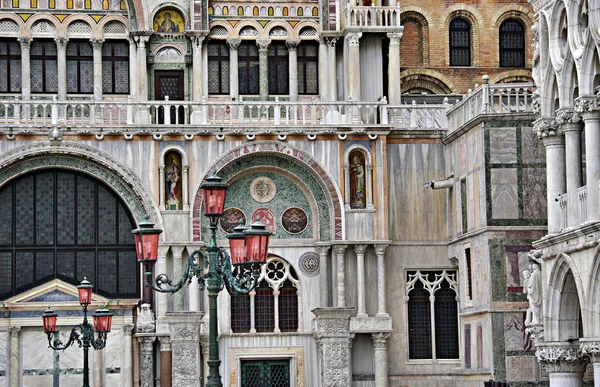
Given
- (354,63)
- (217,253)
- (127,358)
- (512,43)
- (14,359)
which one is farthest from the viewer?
(512,43)

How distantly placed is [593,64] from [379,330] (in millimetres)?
13429

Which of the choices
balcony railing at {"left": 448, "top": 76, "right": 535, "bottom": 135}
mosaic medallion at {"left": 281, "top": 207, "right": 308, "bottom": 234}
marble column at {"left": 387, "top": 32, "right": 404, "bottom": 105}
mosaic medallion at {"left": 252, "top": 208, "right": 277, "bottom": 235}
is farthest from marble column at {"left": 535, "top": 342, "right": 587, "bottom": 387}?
marble column at {"left": 387, "top": 32, "right": 404, "bottom": 105}

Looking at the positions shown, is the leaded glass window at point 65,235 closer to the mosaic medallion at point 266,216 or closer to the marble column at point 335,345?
the mosaic medallion at point 266,216

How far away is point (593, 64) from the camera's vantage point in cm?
3019

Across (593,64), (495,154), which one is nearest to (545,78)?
(593,64)

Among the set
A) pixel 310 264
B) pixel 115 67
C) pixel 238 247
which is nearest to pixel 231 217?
pixel 310 264

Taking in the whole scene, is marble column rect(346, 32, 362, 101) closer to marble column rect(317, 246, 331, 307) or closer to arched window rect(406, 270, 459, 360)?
marble column rect(317, 246, 331, 307)

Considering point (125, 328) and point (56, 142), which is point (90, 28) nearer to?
point (56, 142)

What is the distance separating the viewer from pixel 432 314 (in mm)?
42531

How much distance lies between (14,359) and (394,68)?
13.1 metres

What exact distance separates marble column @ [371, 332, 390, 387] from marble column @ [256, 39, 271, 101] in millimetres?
7784

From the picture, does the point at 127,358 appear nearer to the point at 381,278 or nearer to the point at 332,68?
the point at 381,278

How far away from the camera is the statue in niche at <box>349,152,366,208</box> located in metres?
42.3

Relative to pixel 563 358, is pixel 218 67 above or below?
above
